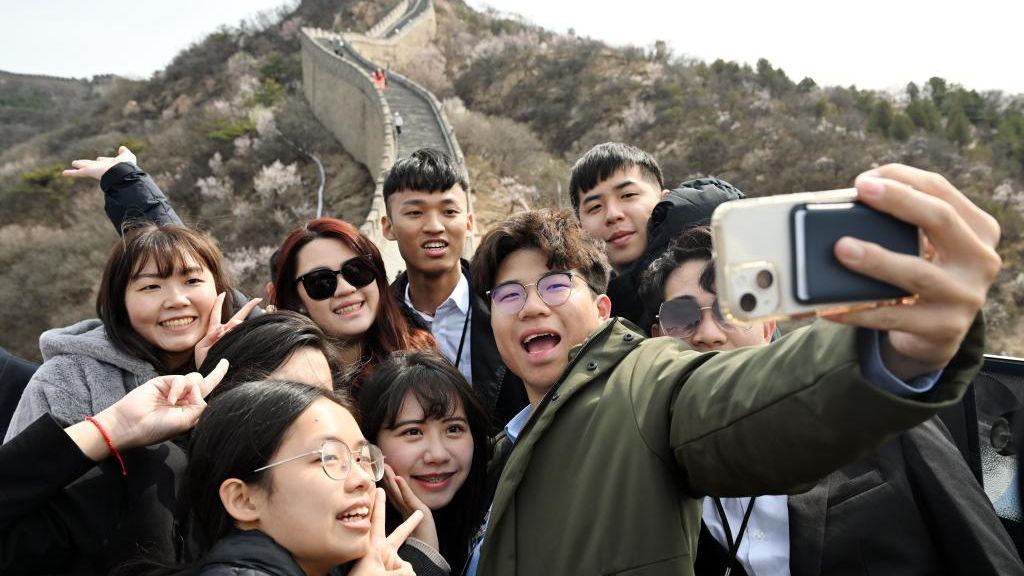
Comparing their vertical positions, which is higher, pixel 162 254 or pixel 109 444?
pixel 162 254

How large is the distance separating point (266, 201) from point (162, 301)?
79.8 feet

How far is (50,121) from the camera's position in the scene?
5459 centimetres

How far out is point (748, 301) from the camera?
1.07 meters

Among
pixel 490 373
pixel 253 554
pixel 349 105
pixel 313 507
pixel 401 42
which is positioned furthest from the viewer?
pixel 401 42

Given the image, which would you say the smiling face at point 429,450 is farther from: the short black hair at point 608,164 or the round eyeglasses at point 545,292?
the short black hair at point 608,164

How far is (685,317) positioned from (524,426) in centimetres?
91

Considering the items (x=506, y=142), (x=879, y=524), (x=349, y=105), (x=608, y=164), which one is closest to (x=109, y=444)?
(x=879, y=524)

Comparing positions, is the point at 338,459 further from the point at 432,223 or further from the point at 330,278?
the point at 432,223

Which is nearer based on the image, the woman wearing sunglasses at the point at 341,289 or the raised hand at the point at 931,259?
the raised hand at the point at 931,259

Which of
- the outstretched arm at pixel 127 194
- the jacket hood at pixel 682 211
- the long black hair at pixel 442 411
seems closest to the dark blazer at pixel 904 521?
the long black hair at pixel 442 411

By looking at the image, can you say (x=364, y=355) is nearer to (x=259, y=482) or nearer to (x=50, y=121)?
(x=259, y=482)

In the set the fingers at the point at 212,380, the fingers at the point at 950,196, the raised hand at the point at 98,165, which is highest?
the raised hand at the point at 98,165

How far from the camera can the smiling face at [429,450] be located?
2645mm

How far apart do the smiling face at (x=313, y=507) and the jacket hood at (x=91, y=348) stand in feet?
3.70
